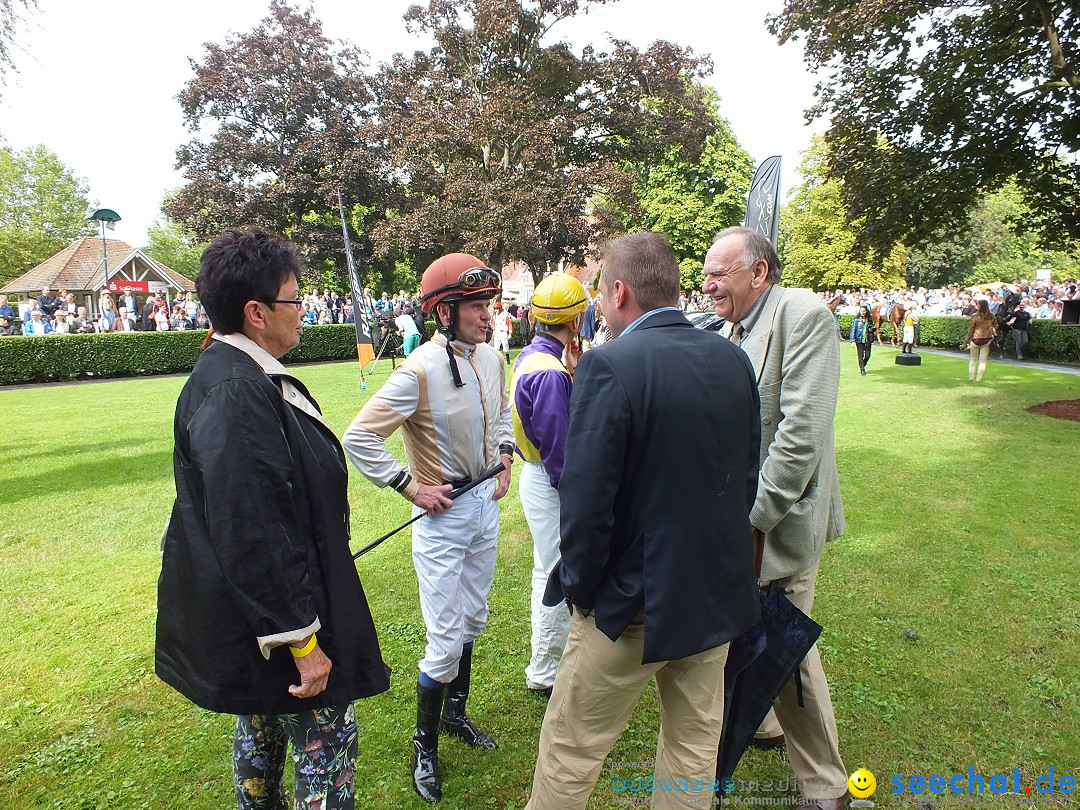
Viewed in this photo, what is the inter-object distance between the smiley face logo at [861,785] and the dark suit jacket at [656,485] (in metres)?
1.46

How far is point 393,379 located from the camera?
2926 mm

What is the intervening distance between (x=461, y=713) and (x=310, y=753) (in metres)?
1.48

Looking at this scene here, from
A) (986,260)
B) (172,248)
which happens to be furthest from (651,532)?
(172,248)

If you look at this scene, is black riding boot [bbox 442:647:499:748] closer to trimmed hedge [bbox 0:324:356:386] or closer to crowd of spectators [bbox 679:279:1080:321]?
trimmed hedge [bbox 0:324:356:386]

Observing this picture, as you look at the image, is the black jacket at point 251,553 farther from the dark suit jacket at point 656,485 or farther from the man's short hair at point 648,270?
the man's short hair at point 648,270

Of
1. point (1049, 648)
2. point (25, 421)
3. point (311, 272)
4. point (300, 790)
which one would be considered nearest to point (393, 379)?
point (300, 790)

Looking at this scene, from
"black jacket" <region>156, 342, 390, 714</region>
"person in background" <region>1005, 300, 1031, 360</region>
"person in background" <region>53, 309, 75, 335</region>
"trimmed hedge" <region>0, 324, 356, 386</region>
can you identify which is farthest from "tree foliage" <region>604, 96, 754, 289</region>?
"black jacket" <region>156, 342, 390, 714</region>

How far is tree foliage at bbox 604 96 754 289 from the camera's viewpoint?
49.6m

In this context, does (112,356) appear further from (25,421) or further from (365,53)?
(365,53)

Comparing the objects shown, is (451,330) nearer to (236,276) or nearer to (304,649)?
(236,276)

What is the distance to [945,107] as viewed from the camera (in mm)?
11492

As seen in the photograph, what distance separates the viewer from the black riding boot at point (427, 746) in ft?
9.72

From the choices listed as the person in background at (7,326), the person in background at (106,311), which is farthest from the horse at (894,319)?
the person in background at (7,326)

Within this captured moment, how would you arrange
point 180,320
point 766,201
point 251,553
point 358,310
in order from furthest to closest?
point 180,320 → point 358,310 → point 766,201 → point 251,553
